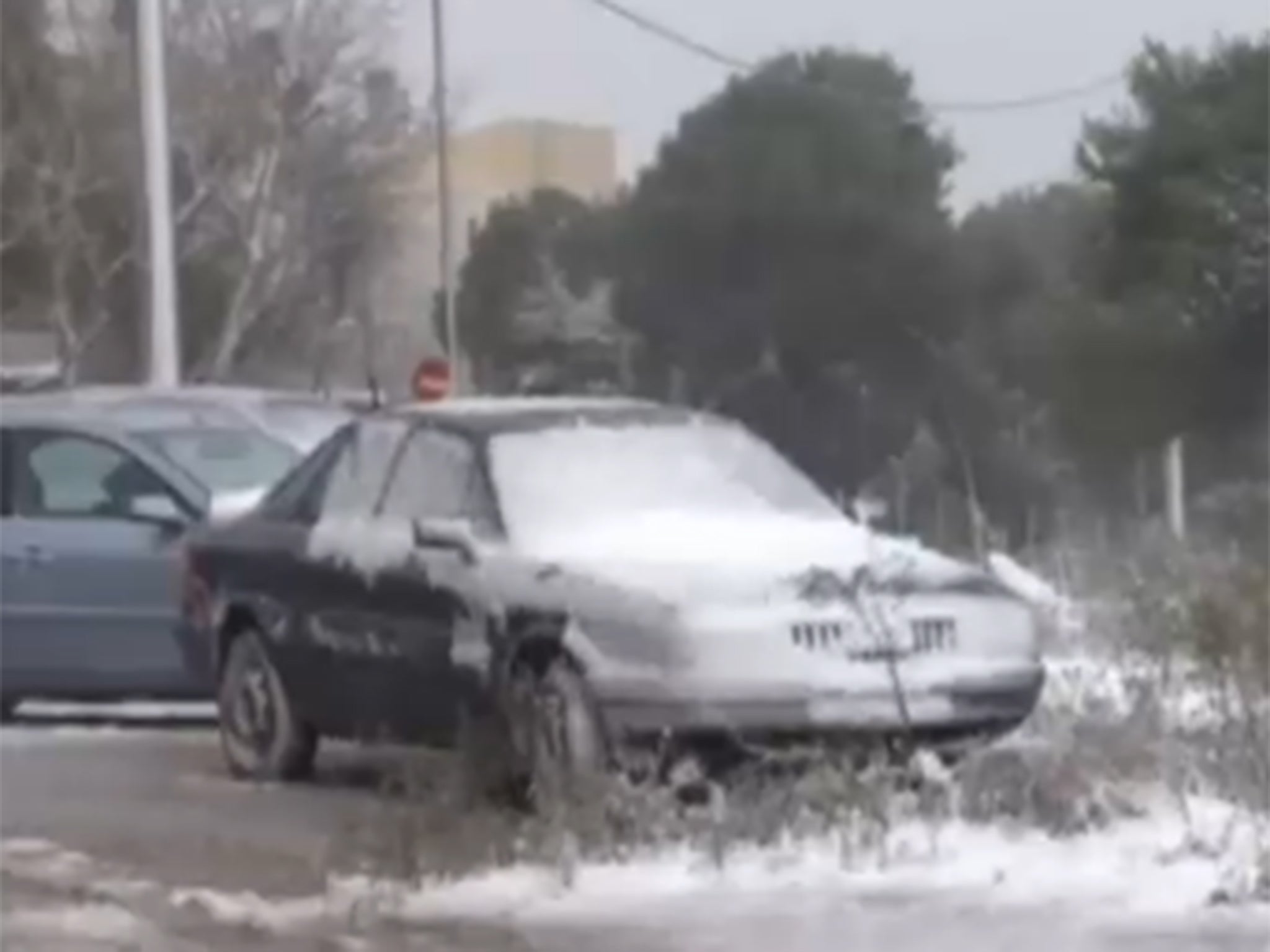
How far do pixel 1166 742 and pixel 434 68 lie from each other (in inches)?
1222

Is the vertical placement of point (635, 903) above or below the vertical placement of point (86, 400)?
below

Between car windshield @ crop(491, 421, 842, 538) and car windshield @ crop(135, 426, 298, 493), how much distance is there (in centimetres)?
393

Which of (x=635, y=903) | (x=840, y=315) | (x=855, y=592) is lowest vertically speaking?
(x=635, y=903)

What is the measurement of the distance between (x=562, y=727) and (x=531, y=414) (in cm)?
209

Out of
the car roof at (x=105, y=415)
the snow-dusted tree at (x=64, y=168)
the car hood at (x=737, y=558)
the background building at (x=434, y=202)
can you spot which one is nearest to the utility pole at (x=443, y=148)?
the background building at (x=434, y=202)

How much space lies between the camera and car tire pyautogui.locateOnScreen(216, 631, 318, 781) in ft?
50.6

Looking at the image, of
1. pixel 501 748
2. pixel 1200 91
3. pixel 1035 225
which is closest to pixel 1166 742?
pixel 501 748

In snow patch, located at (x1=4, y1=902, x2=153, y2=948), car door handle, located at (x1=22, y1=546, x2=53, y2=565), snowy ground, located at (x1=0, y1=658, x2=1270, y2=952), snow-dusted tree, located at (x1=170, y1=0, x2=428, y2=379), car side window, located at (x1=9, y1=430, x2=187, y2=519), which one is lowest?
snow patch, located at (x1=4, y1=902, x2=153, y2=948)

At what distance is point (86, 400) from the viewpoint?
19.7 m

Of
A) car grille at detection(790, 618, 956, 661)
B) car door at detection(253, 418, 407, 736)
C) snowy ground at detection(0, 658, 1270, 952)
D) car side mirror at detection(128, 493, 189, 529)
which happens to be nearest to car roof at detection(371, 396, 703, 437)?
car door at detection(253, 418, 407, 736)

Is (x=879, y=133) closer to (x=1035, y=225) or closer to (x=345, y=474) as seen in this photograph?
(x=1035, y=225)

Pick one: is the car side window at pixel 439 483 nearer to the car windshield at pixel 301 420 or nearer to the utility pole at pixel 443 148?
the car windshield at pixel 301 420

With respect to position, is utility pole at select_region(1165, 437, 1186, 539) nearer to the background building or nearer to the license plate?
the background building

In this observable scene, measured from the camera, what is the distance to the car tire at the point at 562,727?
1288 centimetres
